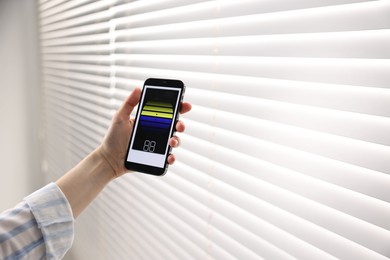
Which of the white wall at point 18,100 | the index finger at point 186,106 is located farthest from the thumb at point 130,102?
the white wall at point 18,100

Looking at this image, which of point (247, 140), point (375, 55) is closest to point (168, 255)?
point (247, 140)

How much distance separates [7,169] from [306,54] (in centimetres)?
223

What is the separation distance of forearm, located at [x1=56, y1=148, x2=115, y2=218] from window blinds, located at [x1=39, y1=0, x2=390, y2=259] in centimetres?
18

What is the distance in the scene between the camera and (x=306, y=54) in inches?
20.8

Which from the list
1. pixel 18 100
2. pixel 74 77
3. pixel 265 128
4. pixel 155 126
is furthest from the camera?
pixel 18 100

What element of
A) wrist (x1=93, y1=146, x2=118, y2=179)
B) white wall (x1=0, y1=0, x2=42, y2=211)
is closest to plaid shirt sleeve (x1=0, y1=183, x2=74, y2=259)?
wrist (x1=93, y1=146, x2=118, y2=179)

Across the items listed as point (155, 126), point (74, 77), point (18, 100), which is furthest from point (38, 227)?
point (18, 100)

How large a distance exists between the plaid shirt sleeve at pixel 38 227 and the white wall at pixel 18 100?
167 centimetres

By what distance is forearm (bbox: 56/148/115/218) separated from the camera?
0.74 meters

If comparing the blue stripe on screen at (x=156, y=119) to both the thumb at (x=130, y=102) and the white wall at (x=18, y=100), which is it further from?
the white wall at (x=18, y=100)

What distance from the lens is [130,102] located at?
0.80m

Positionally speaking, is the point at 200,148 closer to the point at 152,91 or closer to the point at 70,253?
the point at 152,91

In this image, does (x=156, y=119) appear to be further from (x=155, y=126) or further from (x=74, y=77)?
(x=74, y=77)

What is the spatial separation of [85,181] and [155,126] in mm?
209
